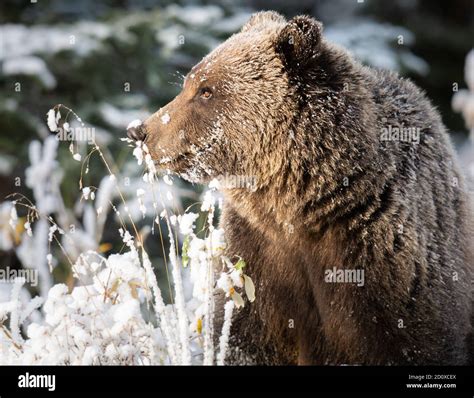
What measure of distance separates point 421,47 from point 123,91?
536 cm

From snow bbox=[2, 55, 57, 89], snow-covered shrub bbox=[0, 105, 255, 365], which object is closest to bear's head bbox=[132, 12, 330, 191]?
snow-covered shrub bbox=[0, 105, 255, 365]

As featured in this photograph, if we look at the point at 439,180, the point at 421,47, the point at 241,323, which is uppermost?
the point at 421,47

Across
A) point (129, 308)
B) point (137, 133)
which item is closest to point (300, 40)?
point (137, 133)

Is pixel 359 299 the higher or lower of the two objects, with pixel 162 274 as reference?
lower

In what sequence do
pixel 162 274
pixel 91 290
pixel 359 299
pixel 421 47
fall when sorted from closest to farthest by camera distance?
pixel 359 299
pixel 91 290
pixel 162 274
pixel 421 47

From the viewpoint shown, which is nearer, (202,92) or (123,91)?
(202,92)

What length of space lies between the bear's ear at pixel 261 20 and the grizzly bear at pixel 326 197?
218mm

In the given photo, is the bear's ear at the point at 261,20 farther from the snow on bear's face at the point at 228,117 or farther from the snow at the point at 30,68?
the snow at the point at 30,68

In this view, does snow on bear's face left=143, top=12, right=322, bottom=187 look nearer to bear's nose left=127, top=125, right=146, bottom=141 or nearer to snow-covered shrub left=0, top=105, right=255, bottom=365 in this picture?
bear's nose left=127, top=125, right=146, bottom=141

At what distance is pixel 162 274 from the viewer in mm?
9797

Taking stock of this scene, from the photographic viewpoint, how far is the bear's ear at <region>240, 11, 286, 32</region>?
4.60m
